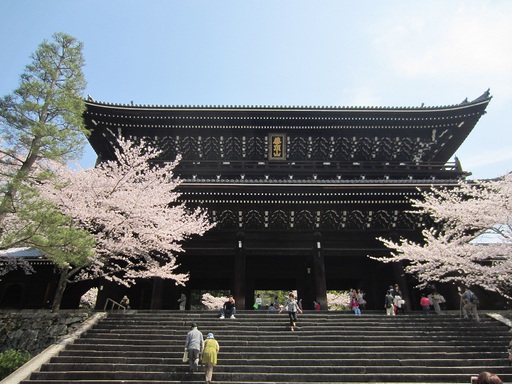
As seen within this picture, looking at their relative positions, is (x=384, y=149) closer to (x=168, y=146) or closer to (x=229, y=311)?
(x=168, y=146)

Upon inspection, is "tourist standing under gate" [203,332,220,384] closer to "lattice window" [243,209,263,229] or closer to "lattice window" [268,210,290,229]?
"lattice window" [243,209,263,229]

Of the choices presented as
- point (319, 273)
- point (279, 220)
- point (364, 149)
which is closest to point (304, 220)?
point (279, 220)

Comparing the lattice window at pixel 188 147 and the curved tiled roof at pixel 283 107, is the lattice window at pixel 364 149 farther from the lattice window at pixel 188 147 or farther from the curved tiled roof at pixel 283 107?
the lattice window at pixel 188 147

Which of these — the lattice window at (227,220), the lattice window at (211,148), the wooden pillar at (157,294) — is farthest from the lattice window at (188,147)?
the wooden pillar at (157,294)

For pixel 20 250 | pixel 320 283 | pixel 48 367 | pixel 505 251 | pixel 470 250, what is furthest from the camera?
pixel 20 250

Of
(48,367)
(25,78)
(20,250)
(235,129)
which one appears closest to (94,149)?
(20,250)

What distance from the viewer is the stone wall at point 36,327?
12242mm

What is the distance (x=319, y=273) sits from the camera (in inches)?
624

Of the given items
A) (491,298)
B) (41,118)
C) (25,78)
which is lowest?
(491,298)

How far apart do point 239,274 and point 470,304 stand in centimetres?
909

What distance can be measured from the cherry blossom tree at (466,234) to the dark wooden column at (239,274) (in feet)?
21.2

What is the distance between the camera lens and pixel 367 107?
18.8 metres

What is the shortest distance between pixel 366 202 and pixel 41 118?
42.4ft

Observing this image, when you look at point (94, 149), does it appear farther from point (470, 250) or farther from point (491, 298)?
point (491, 298)
